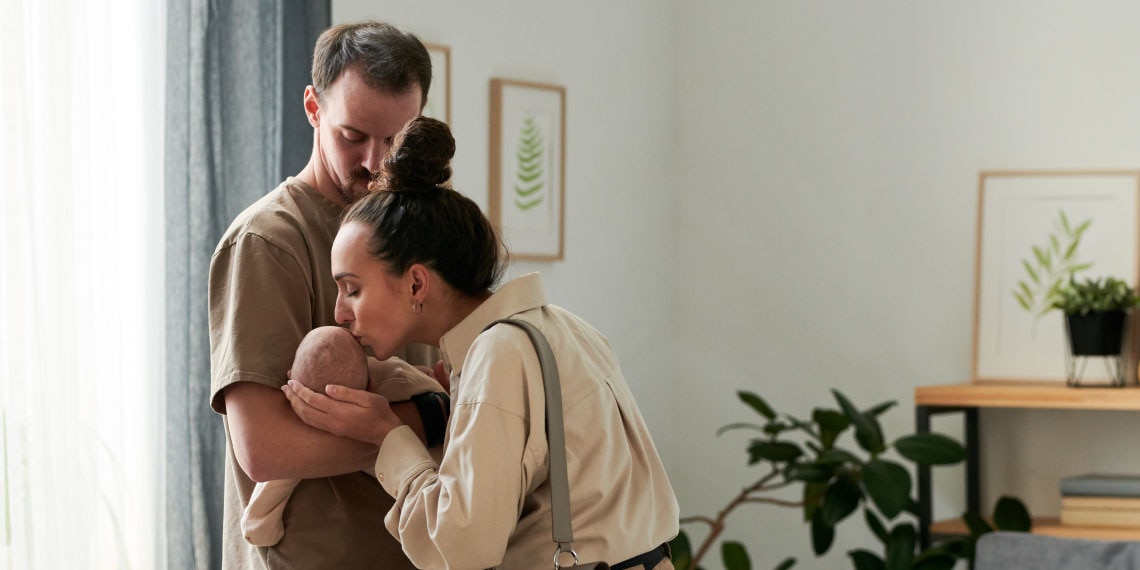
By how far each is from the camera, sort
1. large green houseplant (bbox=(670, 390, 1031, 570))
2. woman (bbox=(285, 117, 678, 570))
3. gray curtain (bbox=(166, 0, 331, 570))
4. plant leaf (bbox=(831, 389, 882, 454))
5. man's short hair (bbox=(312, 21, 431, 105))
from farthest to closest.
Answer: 1. plant leaf (bbox=(831, 389, 882, 454))
2. large green houseplant (bbox=(670, 390, 1031, 570))
3. gray curtain (bbox=(166, 0, 331, 570))
4. man's short hair (bbox=(312, 21, 431, 105))
5. woman (bbox=(285, 117, 678, 570))

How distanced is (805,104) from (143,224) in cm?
215

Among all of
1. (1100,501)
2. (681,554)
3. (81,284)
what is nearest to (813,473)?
(681,554)

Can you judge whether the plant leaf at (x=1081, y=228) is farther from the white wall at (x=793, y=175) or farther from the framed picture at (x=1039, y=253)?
the white wall at (x=793, y=175)

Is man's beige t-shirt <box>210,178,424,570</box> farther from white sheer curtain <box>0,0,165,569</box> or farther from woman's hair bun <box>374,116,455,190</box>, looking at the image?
white sheer curtain <box>0,0,165,569</box>

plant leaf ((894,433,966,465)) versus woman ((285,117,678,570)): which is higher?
woman ((285,117,678,570))

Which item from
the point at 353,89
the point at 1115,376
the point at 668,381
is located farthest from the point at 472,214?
the point at 668,381

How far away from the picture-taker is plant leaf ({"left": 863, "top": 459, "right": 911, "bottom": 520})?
323 cm

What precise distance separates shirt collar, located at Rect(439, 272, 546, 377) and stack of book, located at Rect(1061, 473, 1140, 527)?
2218mm

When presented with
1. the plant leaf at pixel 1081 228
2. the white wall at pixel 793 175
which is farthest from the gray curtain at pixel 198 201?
the plant leaf at pixel 1081 228

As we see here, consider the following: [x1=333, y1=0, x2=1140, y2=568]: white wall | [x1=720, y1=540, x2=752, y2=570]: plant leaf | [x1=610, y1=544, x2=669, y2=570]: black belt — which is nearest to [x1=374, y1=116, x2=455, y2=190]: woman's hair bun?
[x1=610, y1=544, x2=669, y2=570]: black belt

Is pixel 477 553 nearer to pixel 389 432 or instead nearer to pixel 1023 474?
pixel 389 432

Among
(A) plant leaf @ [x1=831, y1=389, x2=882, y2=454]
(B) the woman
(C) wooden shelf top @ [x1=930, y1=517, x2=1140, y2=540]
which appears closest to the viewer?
(B) the woman

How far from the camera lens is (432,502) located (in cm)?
143

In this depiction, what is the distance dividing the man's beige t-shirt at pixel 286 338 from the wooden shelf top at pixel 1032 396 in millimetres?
2045
